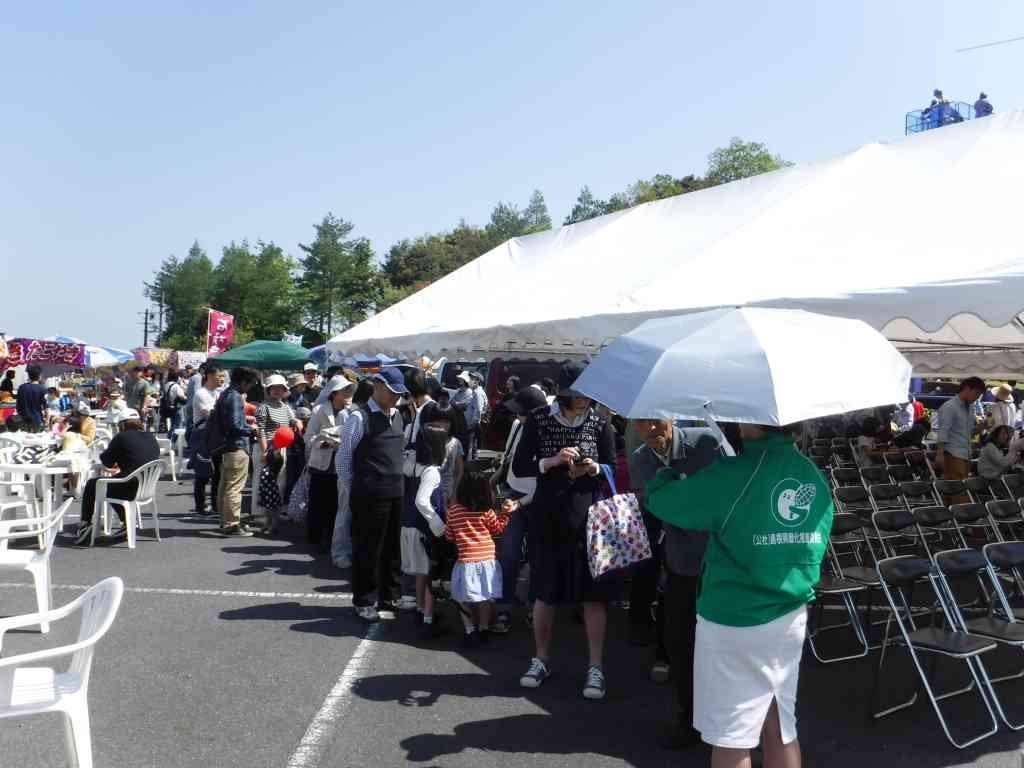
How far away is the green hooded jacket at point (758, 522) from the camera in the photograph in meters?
2.64

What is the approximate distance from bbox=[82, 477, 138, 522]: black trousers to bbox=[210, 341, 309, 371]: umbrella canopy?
15.9 ft

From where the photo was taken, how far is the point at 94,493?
826cm

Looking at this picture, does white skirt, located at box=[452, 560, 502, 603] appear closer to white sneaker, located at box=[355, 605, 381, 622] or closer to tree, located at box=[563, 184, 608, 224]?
white sneaker, located at box=[355, 605, 381, 622]

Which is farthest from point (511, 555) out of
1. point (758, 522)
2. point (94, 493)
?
point (94, 493)

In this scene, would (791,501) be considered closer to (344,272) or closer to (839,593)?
(839,593)

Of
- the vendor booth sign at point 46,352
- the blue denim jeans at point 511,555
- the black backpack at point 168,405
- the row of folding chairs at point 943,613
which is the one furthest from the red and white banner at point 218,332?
the row of folding chairs at point 943,613

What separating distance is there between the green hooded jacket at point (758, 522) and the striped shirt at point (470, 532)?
2.62 meters

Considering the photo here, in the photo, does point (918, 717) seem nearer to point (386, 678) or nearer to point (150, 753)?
point (386, 678)

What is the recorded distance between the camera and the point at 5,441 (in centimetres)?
1048

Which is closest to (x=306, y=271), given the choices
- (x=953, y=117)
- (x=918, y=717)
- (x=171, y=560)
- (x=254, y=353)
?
(x=953, y=117)

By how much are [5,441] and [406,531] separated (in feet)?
24.7

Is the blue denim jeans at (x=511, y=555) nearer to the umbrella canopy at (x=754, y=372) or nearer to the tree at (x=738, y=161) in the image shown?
the umbrella canopy at (x=754, y=372)

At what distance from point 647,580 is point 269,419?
214 inches

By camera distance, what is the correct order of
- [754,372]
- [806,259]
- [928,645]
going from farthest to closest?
1. [806,259]
2. [928,645]
3. [754,372]
